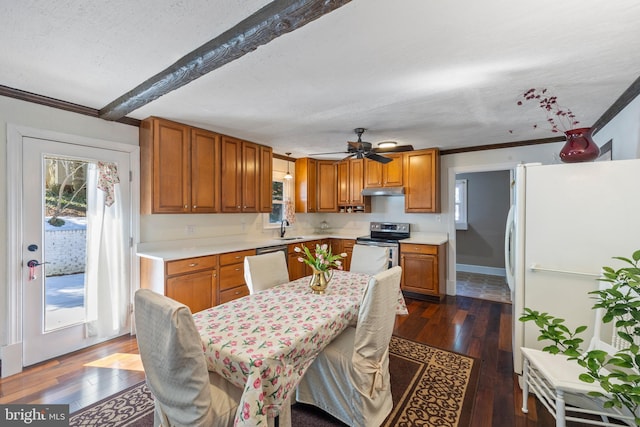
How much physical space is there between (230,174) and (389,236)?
2766mm

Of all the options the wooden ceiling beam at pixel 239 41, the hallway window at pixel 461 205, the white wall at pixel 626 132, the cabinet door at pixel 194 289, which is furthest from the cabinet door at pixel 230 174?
the hallway window at pixel 461 205

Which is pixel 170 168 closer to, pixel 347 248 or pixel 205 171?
pixel 205 171

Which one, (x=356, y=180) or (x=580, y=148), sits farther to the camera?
(x=356, y=180)

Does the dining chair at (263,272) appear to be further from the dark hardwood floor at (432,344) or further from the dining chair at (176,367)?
the dark hardwood floor at (432,344)

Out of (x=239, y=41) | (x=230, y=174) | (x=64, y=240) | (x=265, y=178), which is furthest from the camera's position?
(x=265, y=178)

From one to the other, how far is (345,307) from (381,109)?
1966 mm

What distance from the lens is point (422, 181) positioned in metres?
4.55

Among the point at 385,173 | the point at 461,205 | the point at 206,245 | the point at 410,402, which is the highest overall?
the point at 385,173

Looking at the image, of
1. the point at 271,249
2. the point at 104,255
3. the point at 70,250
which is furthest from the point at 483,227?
the point at 70,250

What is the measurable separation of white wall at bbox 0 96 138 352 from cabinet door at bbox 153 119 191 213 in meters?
0.49

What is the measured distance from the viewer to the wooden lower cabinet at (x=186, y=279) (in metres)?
2.86

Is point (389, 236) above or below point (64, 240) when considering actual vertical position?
below

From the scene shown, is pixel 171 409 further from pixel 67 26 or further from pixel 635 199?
pixel 635 199

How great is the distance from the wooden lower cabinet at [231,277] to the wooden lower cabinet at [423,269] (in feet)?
7.79
